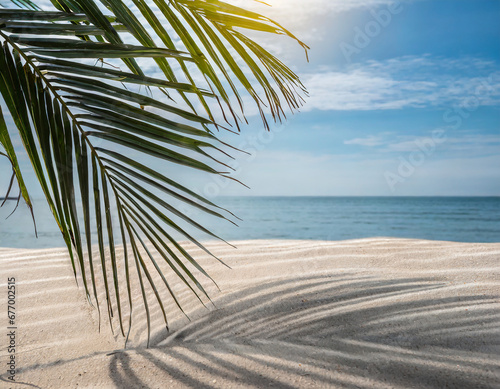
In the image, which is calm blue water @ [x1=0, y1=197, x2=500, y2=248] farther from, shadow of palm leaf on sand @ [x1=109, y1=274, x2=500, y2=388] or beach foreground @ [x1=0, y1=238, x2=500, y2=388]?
shadow of palm leaf on sand @ [x1=109, y1=274, x2=500, y2=388]

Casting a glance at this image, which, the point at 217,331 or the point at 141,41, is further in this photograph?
the point at 217,331

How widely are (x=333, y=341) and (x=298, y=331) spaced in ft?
0.46

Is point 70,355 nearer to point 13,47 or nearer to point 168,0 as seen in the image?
point 13,47

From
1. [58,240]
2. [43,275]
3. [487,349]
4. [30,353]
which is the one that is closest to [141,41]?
[30,353]

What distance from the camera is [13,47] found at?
27.9 inches

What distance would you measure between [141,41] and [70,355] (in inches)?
42.7

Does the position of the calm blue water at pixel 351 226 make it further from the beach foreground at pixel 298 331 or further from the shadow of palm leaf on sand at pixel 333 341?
the shadow of palm leaf on sand at pixel 333 341

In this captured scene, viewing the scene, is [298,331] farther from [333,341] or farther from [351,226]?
[351,226]

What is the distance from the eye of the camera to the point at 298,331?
143 cm

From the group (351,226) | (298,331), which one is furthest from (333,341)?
(351,226)

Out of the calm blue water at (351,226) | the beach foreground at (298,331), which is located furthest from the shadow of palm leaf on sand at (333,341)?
the calm blue water at (351,226)

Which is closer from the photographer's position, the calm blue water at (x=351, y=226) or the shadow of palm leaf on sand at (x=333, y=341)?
the shadow of palm leaf on sand at (x=333, y=341)

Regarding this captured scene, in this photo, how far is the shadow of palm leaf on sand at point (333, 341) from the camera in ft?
3.68

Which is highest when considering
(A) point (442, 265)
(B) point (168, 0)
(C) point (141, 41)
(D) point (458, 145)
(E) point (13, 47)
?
(D) point (458, 145)
